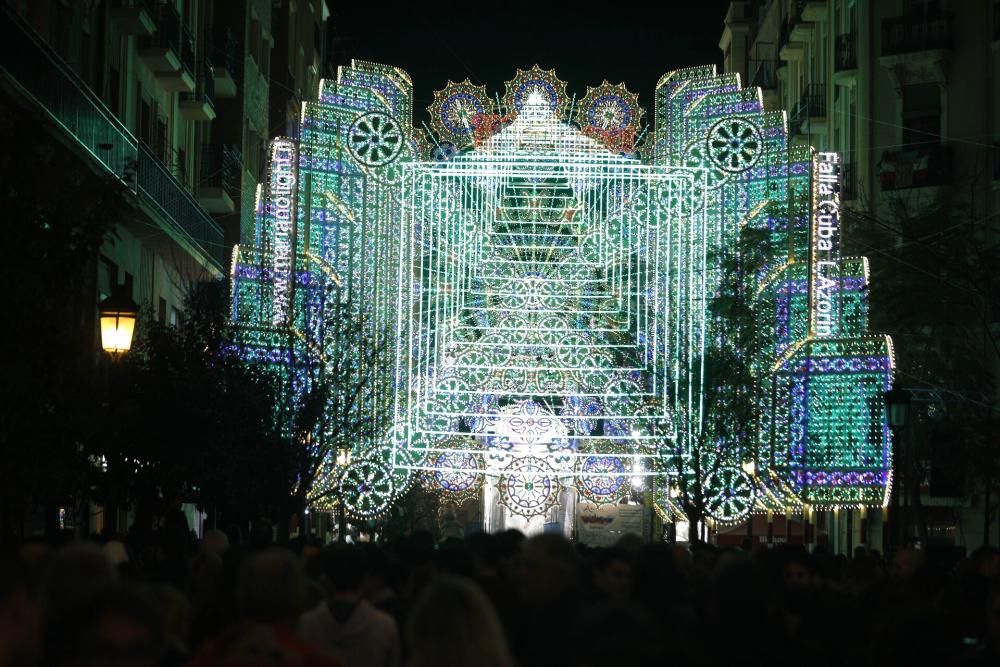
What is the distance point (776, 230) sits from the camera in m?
30.5

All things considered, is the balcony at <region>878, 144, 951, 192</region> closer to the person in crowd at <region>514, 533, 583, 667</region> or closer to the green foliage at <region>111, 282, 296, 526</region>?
the green foliage at <region>111, 282, 296, 526</region>

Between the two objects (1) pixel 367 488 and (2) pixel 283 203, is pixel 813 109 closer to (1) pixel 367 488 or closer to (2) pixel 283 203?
(2) pixel 283 203

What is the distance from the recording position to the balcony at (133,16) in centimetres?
3167

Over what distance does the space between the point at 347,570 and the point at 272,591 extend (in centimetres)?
270

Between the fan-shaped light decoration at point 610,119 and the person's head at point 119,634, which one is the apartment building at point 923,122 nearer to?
the fan-shaped light decoration at point 610,119

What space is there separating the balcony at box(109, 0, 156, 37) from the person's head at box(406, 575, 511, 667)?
89.5 feet

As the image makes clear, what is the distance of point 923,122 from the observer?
43906mm

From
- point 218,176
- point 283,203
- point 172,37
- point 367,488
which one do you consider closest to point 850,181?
point 218,176

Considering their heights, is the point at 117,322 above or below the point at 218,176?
below

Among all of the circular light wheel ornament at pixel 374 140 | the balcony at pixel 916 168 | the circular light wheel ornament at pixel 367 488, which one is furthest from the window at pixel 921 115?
the circular light wheel ornament at pixel 367 488

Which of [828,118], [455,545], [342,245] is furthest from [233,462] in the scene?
[828,118]

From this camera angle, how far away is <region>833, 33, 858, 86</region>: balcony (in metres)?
46.6

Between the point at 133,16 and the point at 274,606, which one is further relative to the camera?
the point at 133,16

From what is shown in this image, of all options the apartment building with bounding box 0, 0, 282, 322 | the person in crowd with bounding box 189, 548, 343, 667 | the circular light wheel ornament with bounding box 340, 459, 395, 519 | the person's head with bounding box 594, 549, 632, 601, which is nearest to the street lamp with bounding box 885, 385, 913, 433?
the circular light wheel ornament with bounding box 340, 459, 395, 519
